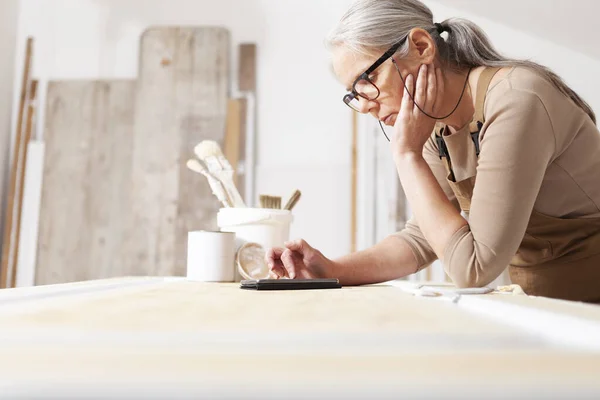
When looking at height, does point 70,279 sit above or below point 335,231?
below

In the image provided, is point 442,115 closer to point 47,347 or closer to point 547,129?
point 547,129

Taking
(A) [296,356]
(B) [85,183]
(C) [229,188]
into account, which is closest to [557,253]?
(C) [229,188]

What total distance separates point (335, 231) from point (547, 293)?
6.65 feet

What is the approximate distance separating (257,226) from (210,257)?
15 centimetres

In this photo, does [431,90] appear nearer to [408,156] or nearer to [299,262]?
[408,156]

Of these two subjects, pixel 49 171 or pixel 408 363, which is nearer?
pixel 408 363

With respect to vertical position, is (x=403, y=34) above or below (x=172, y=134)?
below

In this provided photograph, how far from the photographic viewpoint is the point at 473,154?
120 centimetres

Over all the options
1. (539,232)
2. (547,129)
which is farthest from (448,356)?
(539,232)

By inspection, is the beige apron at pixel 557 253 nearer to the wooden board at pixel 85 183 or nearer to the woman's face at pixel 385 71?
the woman's face at pixel 385 71

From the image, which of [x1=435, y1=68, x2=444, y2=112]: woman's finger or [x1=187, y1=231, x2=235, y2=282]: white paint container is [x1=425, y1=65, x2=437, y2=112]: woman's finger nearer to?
[x1=435, y1=68, x2=444, y2=112]: woman's finger

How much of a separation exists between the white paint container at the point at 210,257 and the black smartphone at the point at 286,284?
28 cm

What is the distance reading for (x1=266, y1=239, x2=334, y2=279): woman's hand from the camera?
115 centimetres

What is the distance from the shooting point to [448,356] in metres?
0.27
